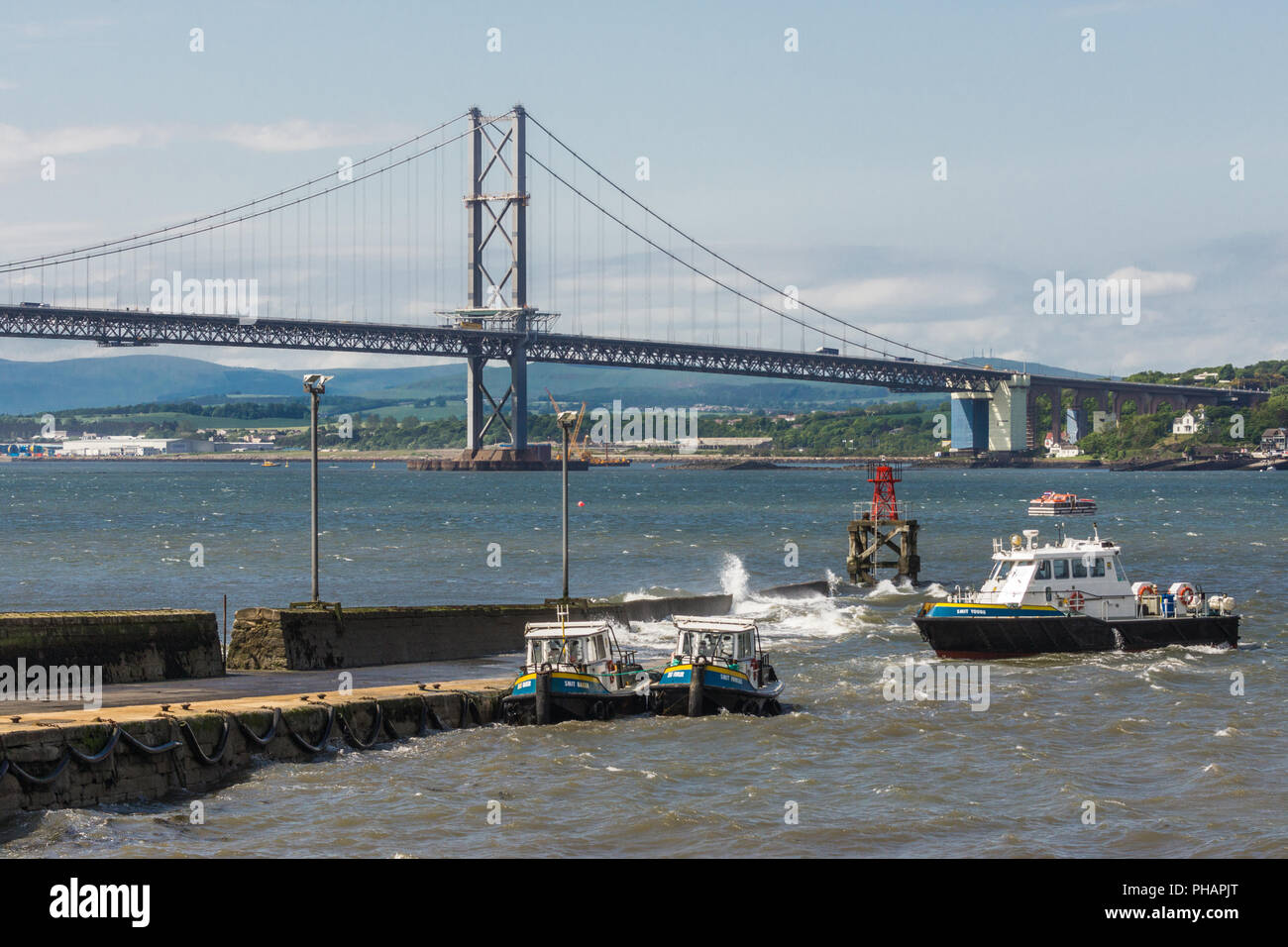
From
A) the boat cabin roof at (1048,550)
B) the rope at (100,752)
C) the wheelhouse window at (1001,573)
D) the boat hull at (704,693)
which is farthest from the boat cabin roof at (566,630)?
the wheelhouse window at (1001,573)

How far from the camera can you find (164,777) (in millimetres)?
21672

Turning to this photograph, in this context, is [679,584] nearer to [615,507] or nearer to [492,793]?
[492,793]

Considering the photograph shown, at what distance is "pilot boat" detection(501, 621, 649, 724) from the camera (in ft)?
89.8

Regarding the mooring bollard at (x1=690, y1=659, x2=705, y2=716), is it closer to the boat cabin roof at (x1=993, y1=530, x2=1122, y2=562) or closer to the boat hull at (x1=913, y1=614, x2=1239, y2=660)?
the boat hull at (x1=913, y1=614, x2=1239, y2=660)

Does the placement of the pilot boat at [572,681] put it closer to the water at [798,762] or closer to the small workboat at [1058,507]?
the water at [798,762]

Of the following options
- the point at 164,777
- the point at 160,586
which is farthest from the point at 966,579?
the point at 164,777

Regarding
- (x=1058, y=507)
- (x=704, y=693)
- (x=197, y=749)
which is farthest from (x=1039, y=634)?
(x=1058, y=507)

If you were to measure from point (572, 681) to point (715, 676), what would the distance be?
2681 millimetres

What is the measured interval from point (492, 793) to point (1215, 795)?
1033 centimetres

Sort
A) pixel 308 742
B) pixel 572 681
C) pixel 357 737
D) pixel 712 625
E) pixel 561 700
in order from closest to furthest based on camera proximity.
→ pixel 308 742 → pixel 357 737 → pixel 561 700 → pixel 572 681 → pixel 712 625

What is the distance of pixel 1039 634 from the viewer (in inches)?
1453

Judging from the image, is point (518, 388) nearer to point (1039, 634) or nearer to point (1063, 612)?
point (1063, 612)
